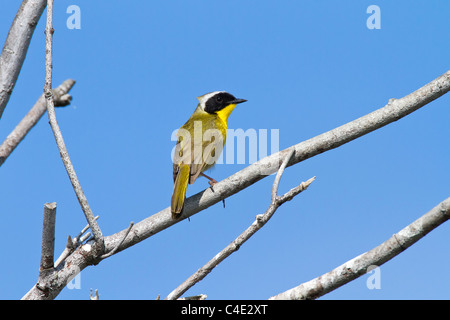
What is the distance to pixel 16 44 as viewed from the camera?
4.91m

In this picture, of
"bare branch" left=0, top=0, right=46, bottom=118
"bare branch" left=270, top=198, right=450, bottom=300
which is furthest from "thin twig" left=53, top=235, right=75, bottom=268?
"bare branch" left=270, top=198, right=450, bottom=300

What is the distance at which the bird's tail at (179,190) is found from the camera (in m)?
4.79

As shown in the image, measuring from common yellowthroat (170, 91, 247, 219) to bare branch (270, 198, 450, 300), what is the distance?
1576 millimetres

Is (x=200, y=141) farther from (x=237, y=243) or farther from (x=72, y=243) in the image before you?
(x=237, y=243)

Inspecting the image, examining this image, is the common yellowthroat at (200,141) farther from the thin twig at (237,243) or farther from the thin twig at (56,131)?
the thin twig at (237,243)

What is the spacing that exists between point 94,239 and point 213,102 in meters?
3.12

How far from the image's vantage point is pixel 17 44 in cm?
491

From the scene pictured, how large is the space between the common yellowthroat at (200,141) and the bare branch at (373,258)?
1.58m

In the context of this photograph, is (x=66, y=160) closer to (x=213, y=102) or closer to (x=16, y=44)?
(x=16, y=44)

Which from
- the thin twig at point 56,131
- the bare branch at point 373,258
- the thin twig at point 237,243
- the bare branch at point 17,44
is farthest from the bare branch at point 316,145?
the bare branch at point 17,44

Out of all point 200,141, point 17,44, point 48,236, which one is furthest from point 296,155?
point 17,44
